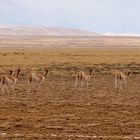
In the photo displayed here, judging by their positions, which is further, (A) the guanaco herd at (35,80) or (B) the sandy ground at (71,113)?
(A) the guanaco herd at (35,80)

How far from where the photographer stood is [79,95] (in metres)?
23.1

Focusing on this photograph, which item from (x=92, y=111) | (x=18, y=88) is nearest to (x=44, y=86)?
(x=18, y=88)

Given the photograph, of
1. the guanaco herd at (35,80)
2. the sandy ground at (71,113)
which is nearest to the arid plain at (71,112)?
the sandy ground at (71,113)

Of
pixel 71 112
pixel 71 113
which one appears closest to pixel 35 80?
pixel 71 112

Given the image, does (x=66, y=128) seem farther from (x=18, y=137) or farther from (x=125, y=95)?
(x=125, y=95)

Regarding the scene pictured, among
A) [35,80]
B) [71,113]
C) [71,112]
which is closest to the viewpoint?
[71,113]

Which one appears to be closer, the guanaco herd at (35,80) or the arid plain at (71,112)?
the arid plain at (71,112)

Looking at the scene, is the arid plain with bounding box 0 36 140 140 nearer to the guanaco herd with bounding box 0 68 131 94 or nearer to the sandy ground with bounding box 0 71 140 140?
the sandy ground with bounding box 0 71 140 140

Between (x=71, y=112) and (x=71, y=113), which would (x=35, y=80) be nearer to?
(x=71, y=112)

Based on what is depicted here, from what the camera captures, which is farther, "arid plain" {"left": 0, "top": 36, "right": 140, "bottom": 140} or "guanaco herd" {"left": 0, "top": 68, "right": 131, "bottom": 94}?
"guanaco herd" {"left": 0, "top": 68, "right": 131, "bottom": 94}

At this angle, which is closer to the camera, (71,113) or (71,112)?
(71,113)

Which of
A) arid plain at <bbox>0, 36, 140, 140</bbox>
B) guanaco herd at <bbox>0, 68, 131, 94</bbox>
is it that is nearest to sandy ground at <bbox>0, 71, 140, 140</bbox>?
arid plain at <bbox>0, 36, 140, 140</bbox>

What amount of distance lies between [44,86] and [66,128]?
13.2m

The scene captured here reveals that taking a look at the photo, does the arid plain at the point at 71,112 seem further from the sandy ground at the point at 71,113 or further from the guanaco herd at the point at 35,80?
the guanaco herd at the point at 35,80
